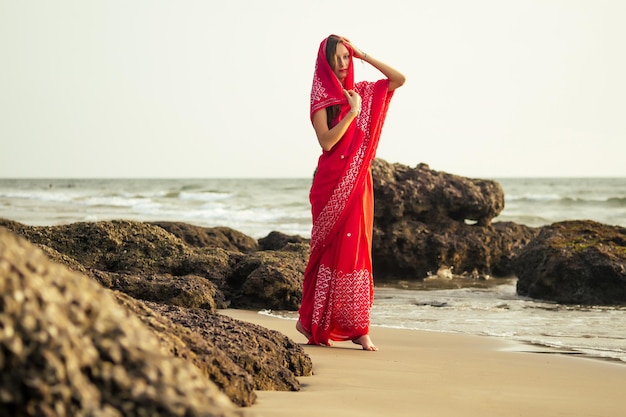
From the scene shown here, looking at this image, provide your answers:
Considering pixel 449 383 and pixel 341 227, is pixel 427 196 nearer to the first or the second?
pixel 341 227

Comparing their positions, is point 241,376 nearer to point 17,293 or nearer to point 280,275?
point 17,293

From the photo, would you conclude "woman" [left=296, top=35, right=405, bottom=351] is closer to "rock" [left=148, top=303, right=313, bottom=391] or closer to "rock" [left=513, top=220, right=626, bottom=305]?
"rock" [left=148, top=303, right=313, bottom=391]

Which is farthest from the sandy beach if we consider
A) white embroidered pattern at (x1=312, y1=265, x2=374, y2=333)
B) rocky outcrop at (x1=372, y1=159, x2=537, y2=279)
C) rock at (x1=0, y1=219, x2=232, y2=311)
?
rocky outcrop at (x1=372, y1=159, x2=537, y2=279)

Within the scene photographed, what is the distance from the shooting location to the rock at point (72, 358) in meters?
1.50

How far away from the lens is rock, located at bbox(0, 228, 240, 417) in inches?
58.9

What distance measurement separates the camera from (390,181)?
12180 mm

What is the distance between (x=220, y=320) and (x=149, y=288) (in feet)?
8.79

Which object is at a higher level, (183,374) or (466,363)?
(183,374)

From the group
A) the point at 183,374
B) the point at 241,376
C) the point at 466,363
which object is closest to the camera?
the point at 183,374

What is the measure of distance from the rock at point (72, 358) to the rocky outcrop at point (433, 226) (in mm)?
10389

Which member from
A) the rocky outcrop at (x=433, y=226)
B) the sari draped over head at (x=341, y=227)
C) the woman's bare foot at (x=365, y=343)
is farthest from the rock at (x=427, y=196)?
the woman's bare foot at (x=365, y=343)


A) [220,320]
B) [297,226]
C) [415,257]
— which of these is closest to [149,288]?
[220,320]

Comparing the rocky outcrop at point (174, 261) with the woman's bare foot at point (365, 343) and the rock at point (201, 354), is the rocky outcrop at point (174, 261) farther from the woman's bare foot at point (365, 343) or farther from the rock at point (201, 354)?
the rock at point (201, 354)

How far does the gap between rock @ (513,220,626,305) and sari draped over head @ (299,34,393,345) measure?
433 cm
